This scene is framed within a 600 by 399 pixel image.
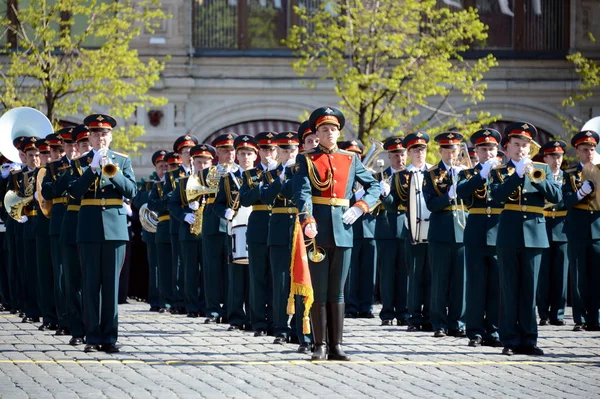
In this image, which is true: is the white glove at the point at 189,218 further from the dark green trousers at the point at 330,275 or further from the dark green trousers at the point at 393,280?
the dark green trousers at the point at 330,275

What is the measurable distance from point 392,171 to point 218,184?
2379mm

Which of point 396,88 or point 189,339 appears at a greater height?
point 396,88

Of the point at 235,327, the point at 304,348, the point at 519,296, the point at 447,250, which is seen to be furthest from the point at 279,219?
the point at 519,296

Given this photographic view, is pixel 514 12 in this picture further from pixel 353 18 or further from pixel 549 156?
pixel 549 156

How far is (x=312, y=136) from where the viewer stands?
46.9 ft

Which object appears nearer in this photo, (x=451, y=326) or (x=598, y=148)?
(x=451, y=326)

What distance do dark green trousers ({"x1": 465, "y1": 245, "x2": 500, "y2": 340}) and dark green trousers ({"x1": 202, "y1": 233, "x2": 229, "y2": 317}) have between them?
13.5 feet

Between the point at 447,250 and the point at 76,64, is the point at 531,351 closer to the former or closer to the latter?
the point at 447,250

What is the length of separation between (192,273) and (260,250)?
12.7 feet

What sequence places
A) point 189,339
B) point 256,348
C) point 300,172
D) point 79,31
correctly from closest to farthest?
point 300,172, point 256,348, point 189,339, point 79,31

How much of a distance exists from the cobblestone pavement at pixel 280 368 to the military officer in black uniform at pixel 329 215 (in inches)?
14.6

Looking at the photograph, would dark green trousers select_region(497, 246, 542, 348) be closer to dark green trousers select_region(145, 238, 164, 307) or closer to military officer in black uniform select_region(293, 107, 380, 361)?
military officer in black uniform select_region(293, 107, 380, 361)

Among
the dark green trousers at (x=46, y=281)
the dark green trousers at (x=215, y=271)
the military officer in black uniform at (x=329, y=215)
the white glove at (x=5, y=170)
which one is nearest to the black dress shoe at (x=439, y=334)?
the military officer in black uniform at (x=329, y=215)

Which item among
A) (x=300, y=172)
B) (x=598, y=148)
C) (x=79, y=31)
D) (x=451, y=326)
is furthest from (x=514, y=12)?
(x=300, y=172)
